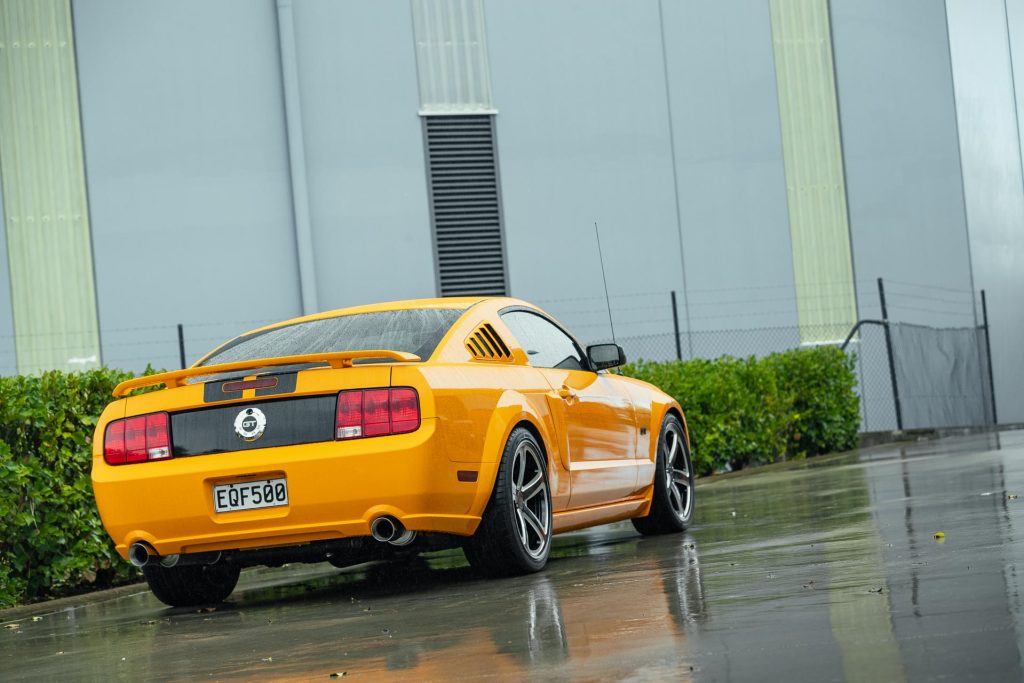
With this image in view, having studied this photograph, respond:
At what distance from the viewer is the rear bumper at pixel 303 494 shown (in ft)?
22.1

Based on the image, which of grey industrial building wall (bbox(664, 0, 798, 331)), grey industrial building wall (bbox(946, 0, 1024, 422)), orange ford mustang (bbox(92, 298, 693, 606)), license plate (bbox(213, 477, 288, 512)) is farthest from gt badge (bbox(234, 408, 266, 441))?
grey industrial building wall (bbox(946, 0, 1024, 422))

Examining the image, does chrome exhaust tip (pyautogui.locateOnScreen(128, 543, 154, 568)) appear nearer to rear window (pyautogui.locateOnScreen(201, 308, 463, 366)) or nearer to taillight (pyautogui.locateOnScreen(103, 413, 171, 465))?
taillight (pyautogui.locateOnScreen(103, 413, 171, 465))

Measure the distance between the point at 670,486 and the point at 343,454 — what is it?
10.7 feet

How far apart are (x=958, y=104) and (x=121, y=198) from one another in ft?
46.3

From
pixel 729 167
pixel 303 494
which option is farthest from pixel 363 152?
pixel 303 494

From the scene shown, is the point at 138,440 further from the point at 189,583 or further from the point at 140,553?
the point at 189,583

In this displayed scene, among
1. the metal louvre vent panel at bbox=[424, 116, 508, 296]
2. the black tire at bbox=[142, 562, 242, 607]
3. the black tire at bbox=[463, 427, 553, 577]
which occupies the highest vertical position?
the metal louvre vent panel at bbox=[424, 116, 508, 296]

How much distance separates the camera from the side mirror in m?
8.70

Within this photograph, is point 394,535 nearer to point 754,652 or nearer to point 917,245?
point 754,652

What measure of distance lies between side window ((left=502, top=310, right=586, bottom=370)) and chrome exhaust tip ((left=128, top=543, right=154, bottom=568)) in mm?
2189

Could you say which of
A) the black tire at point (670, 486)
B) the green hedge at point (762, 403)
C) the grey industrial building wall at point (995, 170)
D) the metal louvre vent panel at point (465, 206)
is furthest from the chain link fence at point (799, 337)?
the black tire at point (670, 486)

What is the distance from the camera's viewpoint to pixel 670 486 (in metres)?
9.49

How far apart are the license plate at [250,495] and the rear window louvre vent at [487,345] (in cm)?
121

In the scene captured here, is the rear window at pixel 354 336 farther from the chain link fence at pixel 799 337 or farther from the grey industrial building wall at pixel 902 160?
the grey industrial building wall at pixel 902 160
